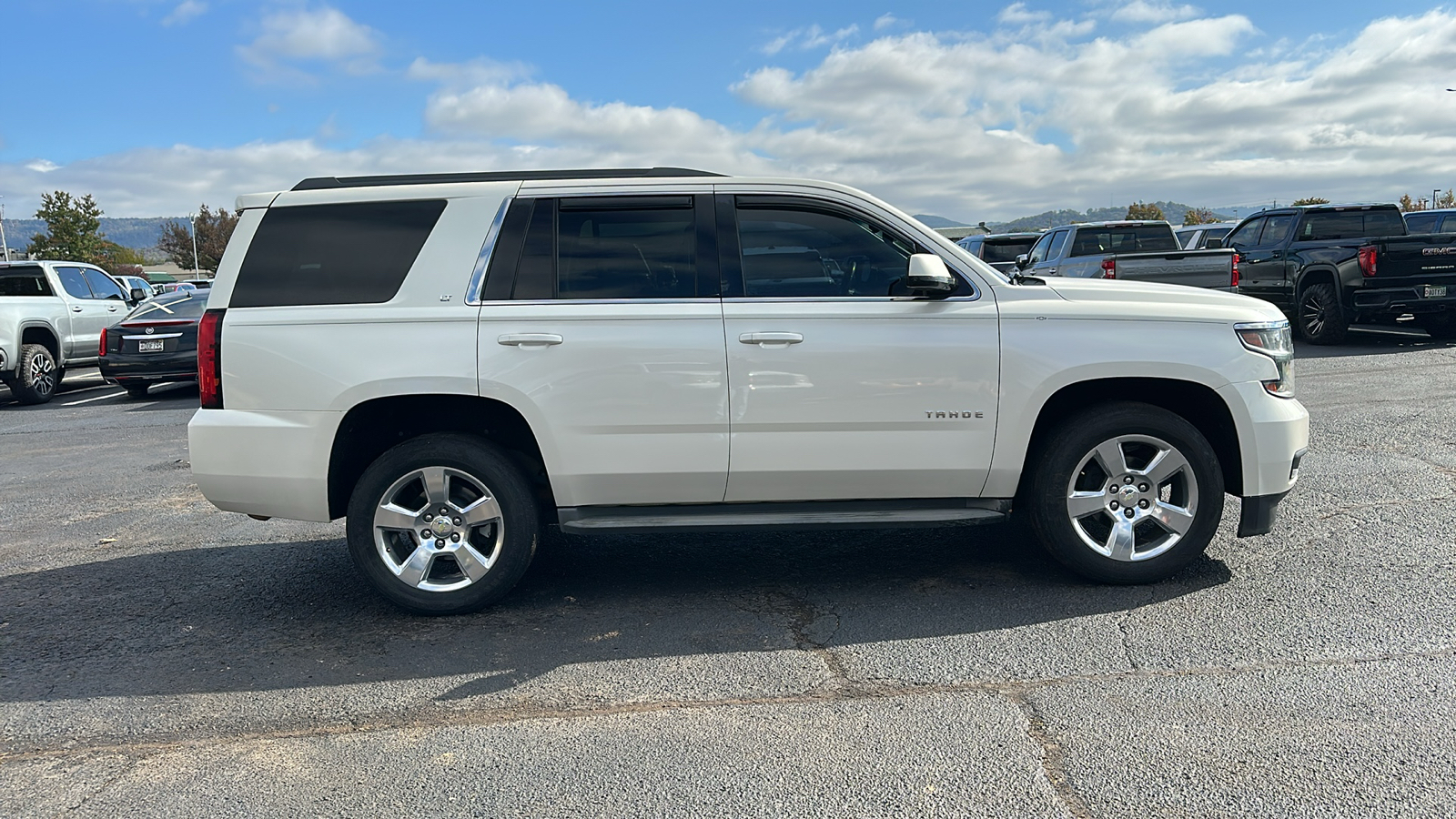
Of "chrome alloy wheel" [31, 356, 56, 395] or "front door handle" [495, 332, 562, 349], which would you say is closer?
"front door handle" [495, 332, 562, 349]

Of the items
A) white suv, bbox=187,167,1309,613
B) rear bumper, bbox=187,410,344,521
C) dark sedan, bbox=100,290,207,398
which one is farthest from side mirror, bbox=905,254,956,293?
dark sedan, bbox=100,290,207,398

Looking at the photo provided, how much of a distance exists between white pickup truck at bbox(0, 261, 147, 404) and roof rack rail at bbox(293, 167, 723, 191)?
11.6 meters

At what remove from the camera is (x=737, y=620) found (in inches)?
181

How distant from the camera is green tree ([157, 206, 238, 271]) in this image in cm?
9756

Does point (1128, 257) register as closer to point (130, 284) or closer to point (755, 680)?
point (755, 680)

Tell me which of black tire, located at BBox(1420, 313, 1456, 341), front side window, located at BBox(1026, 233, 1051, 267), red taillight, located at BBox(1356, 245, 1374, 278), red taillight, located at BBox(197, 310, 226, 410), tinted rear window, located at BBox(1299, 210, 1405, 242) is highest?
tinted rear window, located at BBox(1299, 210, 1405, 242)

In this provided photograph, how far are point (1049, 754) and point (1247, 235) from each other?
1553 centimetres

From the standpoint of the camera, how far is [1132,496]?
482cm

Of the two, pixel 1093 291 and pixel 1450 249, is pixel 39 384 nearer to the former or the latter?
pixel 1093 291

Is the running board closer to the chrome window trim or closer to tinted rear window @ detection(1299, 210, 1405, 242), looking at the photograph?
the chrome window trim

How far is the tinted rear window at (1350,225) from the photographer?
48.0 ft

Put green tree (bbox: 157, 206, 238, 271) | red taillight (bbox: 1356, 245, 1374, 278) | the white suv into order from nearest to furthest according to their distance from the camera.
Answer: the white suv → red taillight (bbox: 1356, 245, 1374, 278) → green tree (bbox: 157, 206, 238, 271)

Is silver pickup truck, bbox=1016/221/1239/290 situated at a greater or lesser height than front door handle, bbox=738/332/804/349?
greater

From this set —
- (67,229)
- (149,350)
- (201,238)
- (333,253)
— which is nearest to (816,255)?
(333,253)
